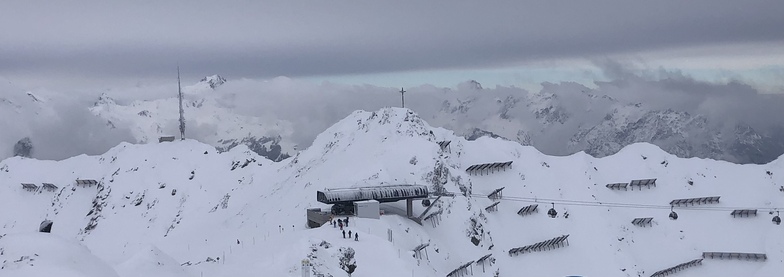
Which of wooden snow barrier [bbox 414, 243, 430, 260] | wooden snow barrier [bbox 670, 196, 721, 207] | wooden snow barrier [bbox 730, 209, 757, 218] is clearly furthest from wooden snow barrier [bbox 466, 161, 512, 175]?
wooden snow barrier [bbox 730, 209, 757, 218]

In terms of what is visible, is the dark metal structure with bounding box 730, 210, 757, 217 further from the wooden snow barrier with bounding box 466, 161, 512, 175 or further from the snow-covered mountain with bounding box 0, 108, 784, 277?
the wooden snow barrier with bounding box 466, 161, 512, 175

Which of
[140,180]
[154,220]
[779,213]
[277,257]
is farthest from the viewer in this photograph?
[140,180]

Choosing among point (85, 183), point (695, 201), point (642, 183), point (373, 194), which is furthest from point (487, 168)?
point (85, 183)

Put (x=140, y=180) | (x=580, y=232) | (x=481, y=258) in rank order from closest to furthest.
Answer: (x=481, y=258)
(x=580, y=232)
(x=140, y=180)

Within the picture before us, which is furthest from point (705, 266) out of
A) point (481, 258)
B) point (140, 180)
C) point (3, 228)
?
point (3, 228)

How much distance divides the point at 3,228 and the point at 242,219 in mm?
94789

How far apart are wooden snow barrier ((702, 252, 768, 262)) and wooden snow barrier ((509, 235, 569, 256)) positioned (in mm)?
30520

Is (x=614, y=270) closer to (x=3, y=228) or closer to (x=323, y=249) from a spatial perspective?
(x=323, y=249)

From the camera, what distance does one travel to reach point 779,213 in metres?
134

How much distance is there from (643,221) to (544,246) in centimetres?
2764

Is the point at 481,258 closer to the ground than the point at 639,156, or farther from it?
closer to the ground

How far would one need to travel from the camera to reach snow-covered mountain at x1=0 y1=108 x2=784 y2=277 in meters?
89.1

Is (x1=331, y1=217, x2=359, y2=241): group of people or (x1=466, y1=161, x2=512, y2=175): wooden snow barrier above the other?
(x1=466, y1=161, x2=512, y2=175): wooden snow barrier

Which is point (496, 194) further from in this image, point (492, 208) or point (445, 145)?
point (445, 145)
